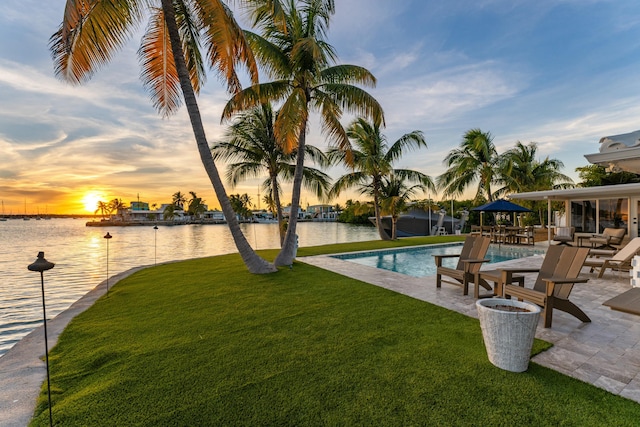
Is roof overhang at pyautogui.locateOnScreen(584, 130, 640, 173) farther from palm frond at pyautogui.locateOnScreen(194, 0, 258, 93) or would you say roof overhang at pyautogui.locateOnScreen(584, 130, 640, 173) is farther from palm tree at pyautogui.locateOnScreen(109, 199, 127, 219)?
palm tree at pyautogui.locateOnScreen(109, 199, 127, 219)

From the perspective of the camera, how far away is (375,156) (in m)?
14.9

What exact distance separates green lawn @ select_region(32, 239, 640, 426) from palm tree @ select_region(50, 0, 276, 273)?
10.3ft

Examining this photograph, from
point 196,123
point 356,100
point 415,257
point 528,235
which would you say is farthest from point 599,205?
point 196,123

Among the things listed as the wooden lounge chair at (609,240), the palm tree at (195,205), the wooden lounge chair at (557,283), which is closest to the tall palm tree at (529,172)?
the wooden lounge chair at (609,240)

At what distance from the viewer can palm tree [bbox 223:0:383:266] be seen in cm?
699

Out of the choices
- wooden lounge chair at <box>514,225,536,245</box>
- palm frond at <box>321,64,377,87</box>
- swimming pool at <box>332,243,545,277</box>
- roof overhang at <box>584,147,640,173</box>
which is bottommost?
swimming pool at <box>332,243,545,277</box>

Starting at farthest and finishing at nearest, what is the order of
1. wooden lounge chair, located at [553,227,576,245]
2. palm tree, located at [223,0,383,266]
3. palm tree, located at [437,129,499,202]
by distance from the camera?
palm tree, located at [437,129,499,202], wooden lounge chair, located at [553,227,576,245], palm tree, located at [223,0,383,266]

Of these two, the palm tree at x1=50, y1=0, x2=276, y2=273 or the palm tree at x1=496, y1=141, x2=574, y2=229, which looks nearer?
the palm tree at x1=50, y1=0, x2=276, y2=273

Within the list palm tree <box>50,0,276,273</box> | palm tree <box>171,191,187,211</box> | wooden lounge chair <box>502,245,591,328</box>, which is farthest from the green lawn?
palm tree <box>171,191,187,211</box>

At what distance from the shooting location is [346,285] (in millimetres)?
6086

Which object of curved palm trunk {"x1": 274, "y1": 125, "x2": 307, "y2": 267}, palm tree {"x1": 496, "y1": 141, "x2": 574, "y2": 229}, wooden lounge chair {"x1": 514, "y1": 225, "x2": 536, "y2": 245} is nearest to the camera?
curved palm trunk {"x1": 274, "y1": 125, "x2": 307, "y2": 267}

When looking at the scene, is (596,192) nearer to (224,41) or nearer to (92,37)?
(224,41)

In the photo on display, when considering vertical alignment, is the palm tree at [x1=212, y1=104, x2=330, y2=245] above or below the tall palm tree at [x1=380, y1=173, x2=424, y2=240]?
above

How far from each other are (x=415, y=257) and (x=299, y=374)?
9.22 meters
